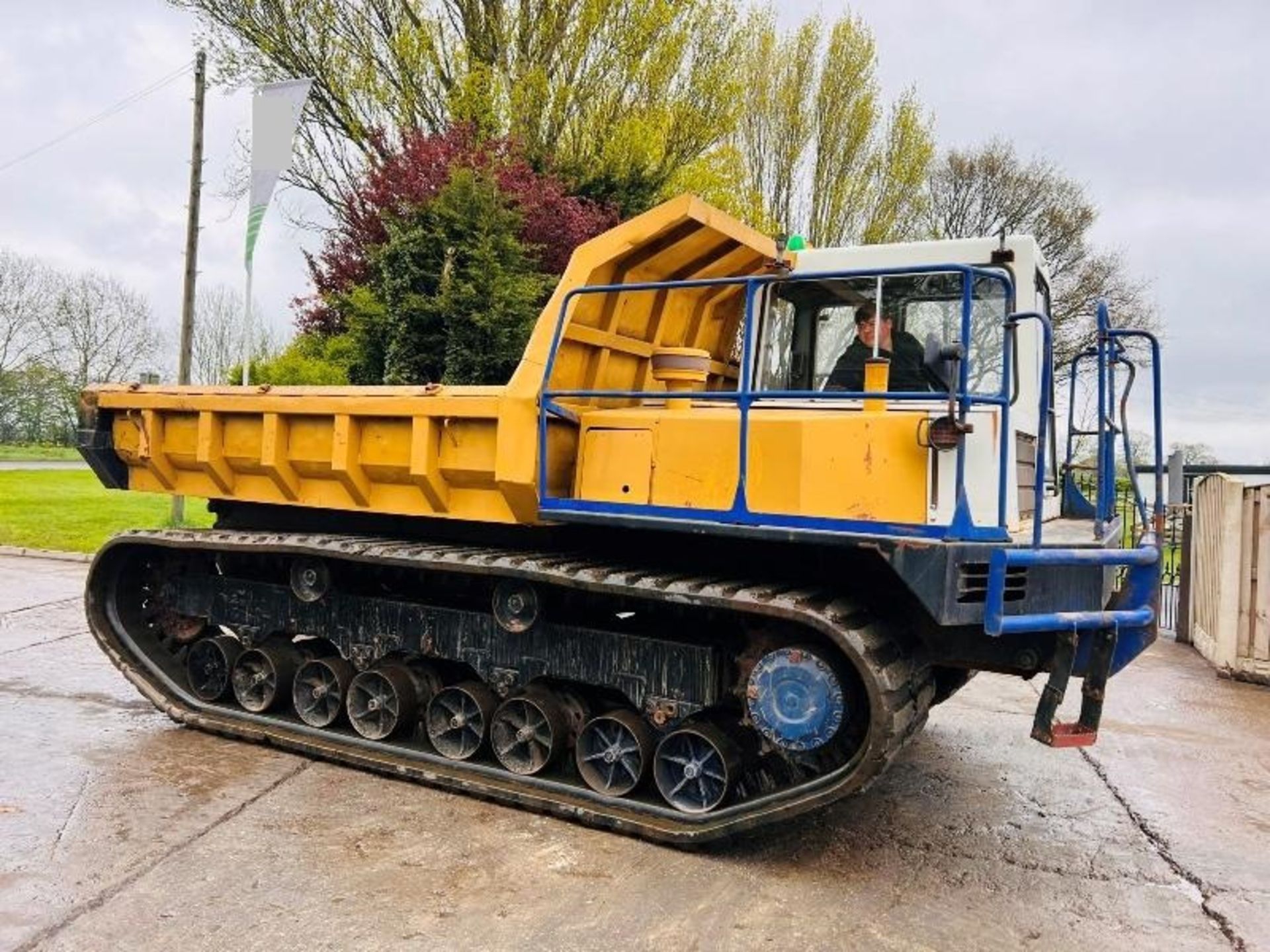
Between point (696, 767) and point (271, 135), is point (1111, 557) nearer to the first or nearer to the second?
point (696, 767)

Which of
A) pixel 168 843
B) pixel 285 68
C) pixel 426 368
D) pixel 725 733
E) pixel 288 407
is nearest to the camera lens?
pixel 168 843

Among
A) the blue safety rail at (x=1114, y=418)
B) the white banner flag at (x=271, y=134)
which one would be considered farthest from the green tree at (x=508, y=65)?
the blue safety rail at (x=1114, y=418)

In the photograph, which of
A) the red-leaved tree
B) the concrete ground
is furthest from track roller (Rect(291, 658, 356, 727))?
the red-leaved tree

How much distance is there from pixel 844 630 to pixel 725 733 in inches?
33.9

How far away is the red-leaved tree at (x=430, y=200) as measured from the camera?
14078 millimetres

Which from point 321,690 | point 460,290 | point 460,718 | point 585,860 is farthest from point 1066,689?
point 460,290

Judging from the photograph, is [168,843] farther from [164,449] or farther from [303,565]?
[164,449]

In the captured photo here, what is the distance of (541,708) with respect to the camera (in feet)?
15.7

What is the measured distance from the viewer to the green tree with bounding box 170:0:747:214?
56.0 ft

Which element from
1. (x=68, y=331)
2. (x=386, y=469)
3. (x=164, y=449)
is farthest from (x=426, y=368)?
(x=68, y=331)

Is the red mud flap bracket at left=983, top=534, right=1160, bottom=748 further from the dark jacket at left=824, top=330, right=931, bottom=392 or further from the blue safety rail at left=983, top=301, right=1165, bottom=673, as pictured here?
the dark jacket at left=824, top=330, right=931, bottom=392

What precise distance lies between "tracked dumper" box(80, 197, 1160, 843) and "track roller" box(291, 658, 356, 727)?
0.05ft

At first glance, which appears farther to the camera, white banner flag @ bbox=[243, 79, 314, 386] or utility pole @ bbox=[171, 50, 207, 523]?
utility pole @ bbox=[171, 50, 207, 523]

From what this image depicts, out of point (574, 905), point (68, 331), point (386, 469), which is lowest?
point (574, 905)
